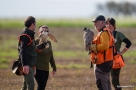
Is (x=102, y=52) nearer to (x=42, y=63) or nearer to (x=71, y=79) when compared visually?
(x=42, y=63)

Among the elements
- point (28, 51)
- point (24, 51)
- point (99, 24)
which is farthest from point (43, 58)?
point (99, 24)

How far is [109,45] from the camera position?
961cm

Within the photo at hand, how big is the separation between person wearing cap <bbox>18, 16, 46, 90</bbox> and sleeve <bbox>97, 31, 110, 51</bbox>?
1313mm

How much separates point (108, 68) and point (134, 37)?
2991 centimetres

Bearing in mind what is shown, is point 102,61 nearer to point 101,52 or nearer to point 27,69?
point 101,52

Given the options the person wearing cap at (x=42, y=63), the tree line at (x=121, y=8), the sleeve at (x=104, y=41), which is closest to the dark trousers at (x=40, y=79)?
the person wearing cap at (x=42, y=63)

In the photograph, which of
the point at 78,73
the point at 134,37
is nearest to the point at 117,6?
the point at 134,37

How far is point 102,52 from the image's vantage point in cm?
952

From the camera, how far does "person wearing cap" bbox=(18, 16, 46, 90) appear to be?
9.38m

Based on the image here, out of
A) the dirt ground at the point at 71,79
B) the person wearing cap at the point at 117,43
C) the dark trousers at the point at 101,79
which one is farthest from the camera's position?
the dirt ground at the point at 71,79

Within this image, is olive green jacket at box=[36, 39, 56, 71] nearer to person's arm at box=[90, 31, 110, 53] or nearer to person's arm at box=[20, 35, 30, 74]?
person's arm at box=[20, 35, 30, 74]

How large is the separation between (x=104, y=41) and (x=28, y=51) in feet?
4.94

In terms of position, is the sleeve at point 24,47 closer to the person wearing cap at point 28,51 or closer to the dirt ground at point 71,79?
the person wearing cap at point 28,51

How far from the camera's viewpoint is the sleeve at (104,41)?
30.7 feet
